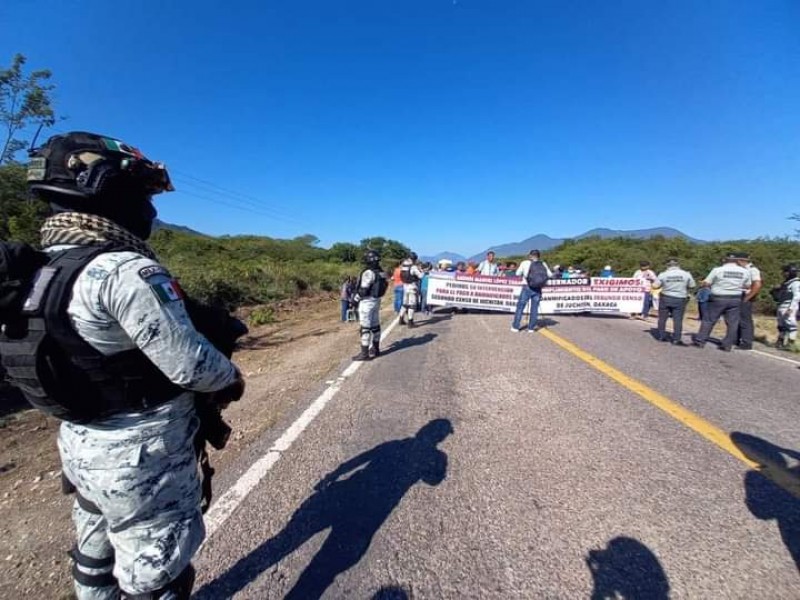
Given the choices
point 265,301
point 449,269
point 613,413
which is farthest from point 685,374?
point 265,301

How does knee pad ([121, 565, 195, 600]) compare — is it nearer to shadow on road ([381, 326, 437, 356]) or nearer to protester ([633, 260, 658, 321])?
shadow on road ([381, 326, 437, 356])

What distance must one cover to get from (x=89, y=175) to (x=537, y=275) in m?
8.81

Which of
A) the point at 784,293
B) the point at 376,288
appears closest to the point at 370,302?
the point at 376,288

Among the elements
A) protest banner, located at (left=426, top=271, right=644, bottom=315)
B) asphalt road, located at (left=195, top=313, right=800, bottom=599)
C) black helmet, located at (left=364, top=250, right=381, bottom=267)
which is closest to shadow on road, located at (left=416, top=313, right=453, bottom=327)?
protest banner, located at (left=426, top=271, right=644, bottom=315)

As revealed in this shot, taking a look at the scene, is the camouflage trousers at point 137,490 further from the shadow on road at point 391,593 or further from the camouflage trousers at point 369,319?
the camouflage trousers at point 369,319

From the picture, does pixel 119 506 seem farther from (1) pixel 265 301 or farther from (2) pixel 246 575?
(1) pixel 265 301

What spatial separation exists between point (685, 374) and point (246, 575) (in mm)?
6069

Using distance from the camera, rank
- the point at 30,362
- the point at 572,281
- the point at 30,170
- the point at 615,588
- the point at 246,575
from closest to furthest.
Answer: the point at 30,362 < the point at 30,170 < the point at 615,588 < the point at 246,575 < the point at 572,281

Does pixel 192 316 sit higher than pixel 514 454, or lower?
higher

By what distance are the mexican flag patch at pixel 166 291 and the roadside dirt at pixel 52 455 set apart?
183cm

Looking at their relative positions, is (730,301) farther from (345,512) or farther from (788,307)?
(345,512)

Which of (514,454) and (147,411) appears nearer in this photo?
(147,411)

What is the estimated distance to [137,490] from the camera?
1.24m

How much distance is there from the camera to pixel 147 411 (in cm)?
127
